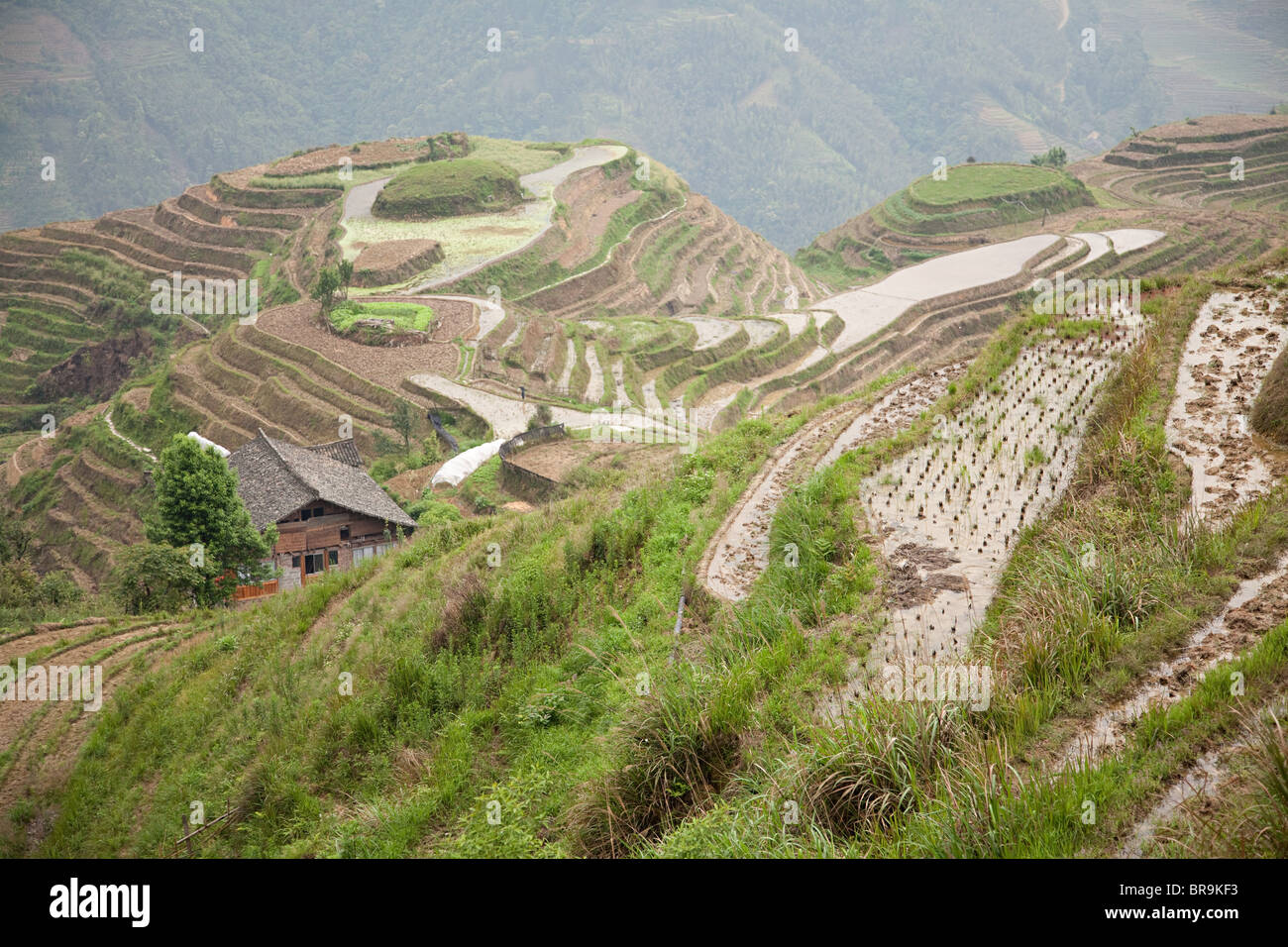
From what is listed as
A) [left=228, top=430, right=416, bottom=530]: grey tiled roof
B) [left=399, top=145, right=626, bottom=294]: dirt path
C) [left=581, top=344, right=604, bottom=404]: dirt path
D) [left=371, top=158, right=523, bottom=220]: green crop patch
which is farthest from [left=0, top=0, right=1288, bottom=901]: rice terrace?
[left=371, top=158, right=523, bottom=220]: green crop patch

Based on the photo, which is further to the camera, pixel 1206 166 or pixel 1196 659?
pixel 1206 166

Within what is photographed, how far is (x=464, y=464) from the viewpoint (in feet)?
103

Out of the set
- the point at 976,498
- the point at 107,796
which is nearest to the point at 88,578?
the point at 107,796

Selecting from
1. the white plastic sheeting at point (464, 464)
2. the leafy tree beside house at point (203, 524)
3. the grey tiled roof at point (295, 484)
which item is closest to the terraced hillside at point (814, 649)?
the leafy tree beside house at point (203, 524)

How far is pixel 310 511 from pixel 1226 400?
74.4 ft

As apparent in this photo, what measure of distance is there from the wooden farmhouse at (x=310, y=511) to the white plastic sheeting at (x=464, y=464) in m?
2.68

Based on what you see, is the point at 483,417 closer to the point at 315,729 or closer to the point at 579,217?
the point at 315,729

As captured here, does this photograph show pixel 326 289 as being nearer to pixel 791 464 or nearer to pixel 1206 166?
pixel 791 464

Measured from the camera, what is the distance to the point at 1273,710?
15.4ft

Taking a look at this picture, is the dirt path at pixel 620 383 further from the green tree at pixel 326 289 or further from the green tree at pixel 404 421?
the green tree at pixel 326 289

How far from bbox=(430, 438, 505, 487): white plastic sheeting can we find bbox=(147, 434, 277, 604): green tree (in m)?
9.09

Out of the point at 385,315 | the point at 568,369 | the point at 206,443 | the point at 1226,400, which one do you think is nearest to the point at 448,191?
the point at 385,315

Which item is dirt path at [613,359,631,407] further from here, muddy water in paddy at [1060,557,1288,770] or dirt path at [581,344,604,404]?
muddy water in paddy at [1060,557,1288,770]
